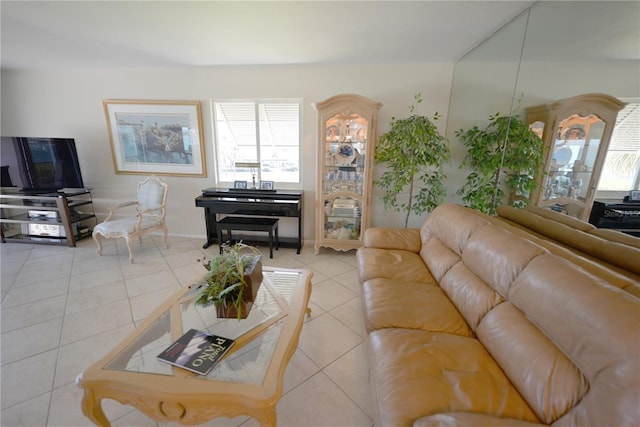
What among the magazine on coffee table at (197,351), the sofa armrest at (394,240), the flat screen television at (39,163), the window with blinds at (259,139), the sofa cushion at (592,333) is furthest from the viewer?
the window with blinds at (259,139)

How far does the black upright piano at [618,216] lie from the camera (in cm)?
111

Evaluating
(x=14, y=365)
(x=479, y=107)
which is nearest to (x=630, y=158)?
(x=479, y=107)

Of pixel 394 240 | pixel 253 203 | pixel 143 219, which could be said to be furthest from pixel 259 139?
pixel 394 240

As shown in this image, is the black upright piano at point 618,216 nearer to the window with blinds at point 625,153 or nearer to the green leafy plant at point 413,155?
→ the window with blinds at point 625,153

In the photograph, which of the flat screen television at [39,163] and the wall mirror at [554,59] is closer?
the wall mirror at [554,59]

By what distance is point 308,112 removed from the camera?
3082 millimetres

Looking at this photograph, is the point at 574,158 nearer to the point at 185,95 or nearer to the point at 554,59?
the point at 554,59

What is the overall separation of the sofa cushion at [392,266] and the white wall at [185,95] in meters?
1.27

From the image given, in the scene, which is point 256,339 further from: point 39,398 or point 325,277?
point 325,277

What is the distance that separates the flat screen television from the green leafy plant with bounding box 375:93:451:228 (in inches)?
158

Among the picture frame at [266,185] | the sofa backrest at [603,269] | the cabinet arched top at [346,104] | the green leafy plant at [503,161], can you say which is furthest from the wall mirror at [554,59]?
the picture frame at [266,185]

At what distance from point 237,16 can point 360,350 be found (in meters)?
2.67

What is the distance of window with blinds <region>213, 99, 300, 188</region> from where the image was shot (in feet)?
10.4

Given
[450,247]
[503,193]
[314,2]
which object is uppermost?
[314,2]
